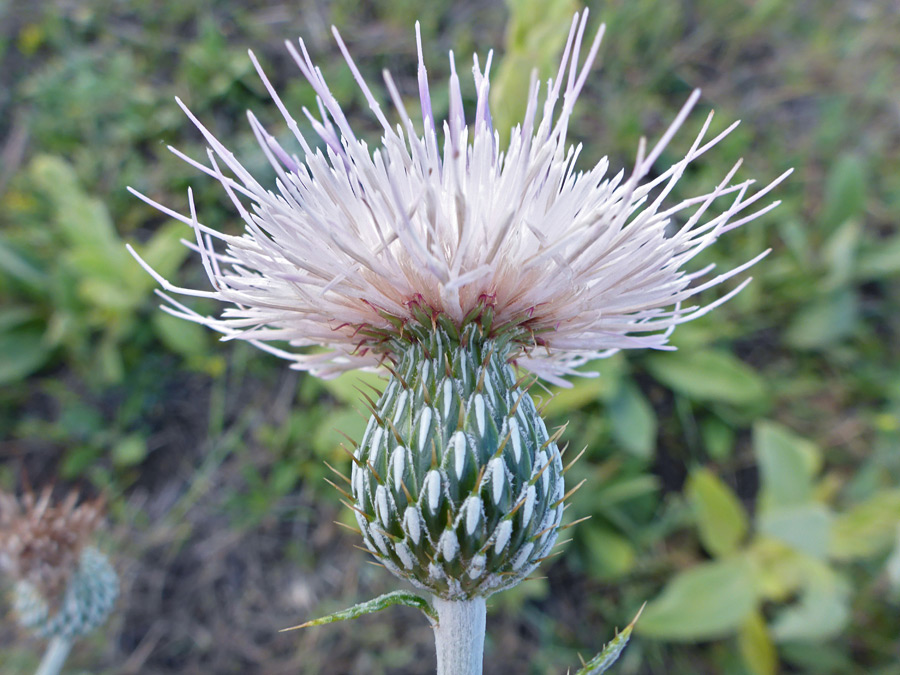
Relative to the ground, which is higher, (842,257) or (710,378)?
(842,257)

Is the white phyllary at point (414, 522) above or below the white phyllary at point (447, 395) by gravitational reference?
below

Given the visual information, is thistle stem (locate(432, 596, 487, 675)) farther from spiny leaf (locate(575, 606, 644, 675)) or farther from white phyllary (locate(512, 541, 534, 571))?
spiny leaf (locate(575, 606, 644, 675))

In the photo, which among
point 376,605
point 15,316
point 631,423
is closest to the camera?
point 376,605

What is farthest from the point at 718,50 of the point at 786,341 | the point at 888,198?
the point at 786,341

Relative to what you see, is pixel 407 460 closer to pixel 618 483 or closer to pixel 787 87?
pixel 618 483

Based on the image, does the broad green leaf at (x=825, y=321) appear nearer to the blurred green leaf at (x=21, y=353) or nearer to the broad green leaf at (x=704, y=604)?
the broad green leaf at (x=704, y=604)

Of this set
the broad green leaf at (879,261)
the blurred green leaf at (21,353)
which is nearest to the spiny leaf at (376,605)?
the blurred green leaf at (21,353)

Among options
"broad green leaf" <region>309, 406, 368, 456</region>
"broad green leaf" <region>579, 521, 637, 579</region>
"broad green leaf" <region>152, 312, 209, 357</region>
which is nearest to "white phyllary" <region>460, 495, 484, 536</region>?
"broad green leaf" <region>309, 406, 368, 456</region>

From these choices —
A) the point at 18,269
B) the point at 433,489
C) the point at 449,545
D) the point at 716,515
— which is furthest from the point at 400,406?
the point at 18,269

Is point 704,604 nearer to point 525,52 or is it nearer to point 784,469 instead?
point 784,469
